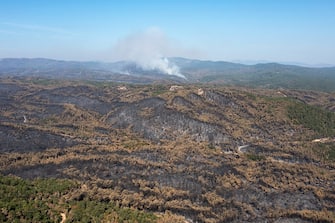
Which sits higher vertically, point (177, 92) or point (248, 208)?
point (177, 92)

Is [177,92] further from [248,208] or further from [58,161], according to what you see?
[248,208]

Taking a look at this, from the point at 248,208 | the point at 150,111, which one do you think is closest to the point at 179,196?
the point at 248,208

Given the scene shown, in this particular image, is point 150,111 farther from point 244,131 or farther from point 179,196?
point 179,196

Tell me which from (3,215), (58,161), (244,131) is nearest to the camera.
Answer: (3,215)

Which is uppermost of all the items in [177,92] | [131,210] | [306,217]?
[177,92]

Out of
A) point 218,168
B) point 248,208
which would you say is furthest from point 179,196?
point 218,168

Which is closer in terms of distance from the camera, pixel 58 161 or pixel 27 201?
pixel 27 201

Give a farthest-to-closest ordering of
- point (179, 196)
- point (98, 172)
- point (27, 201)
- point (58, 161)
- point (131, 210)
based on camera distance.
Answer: point (58, 161) → point (98, 172) → point (179, 196) → point (131, 210) → point (27, 201)
